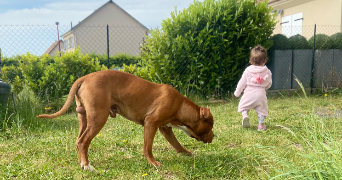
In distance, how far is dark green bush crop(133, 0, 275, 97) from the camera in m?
7.35

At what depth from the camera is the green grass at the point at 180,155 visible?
82.0 inches

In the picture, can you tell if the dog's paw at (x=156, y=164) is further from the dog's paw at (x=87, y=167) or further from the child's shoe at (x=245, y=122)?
the child's shoe at (x=245, y=122)

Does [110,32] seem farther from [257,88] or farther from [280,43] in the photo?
[257,88]

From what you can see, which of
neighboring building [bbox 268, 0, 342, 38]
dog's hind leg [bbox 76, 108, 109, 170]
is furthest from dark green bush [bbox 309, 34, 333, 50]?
dog's hind leg [bbox 76, 108, 109, 170]

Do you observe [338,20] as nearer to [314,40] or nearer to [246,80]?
[314,40]

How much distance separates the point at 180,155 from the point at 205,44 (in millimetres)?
4587

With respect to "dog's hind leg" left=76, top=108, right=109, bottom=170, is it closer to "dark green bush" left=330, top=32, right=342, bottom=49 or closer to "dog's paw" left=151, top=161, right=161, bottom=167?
"dog's paw" left=151, top=161, right=161, bottom=167

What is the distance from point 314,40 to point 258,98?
5602 mm

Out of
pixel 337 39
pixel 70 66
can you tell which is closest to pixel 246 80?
pixel 70 66

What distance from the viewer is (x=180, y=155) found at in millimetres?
3355

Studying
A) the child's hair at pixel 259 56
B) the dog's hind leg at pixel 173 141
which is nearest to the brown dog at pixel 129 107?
the dog's hind leg at pixel 173 141

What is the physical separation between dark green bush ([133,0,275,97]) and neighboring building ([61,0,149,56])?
21675 millimetres

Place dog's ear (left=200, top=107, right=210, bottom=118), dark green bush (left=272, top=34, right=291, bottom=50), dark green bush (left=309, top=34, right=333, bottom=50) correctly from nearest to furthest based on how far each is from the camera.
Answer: dog's ear (left=200, top=107, right=210, bottom=118), dark green bush (left=272, top=34, right=291, bottom=50), dark green bush (left=309, top=34, right=333, bottom=50)

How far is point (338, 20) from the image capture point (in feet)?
37.7
